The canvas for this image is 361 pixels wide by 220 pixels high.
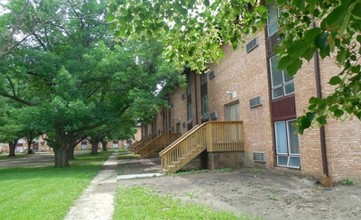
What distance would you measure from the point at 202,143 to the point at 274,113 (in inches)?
161

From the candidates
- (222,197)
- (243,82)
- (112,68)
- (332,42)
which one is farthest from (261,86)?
(332,42)

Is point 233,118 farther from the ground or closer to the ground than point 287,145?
farther from the ground

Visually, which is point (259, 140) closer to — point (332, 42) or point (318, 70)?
point (318, 70)

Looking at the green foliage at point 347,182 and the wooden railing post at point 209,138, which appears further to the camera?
the wooden railing post at point 209,138

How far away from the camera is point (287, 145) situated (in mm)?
13477

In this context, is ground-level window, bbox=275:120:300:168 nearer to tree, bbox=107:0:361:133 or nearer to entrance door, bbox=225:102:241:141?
entrance door, bbox=225:102:241:141

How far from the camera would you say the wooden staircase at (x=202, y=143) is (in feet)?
53.7

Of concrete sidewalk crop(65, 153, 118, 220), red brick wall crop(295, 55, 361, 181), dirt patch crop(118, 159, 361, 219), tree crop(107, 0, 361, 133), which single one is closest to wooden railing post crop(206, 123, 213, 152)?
dirt patch crop(118, 159, 361, 219)

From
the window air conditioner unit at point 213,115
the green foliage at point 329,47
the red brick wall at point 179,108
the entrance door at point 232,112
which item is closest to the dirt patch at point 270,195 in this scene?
the entrance door at point 232,112

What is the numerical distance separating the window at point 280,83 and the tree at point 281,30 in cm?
889

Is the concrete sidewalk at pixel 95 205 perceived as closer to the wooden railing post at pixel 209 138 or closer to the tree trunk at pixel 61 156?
the wooden railing post at pixel 209 138

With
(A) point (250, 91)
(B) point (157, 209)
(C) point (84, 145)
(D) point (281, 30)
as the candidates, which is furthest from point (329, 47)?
(C) point (84, 145)

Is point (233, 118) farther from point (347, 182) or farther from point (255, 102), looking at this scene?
point (347, 182)

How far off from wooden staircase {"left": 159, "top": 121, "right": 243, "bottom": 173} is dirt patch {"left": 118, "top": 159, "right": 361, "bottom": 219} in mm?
2899
